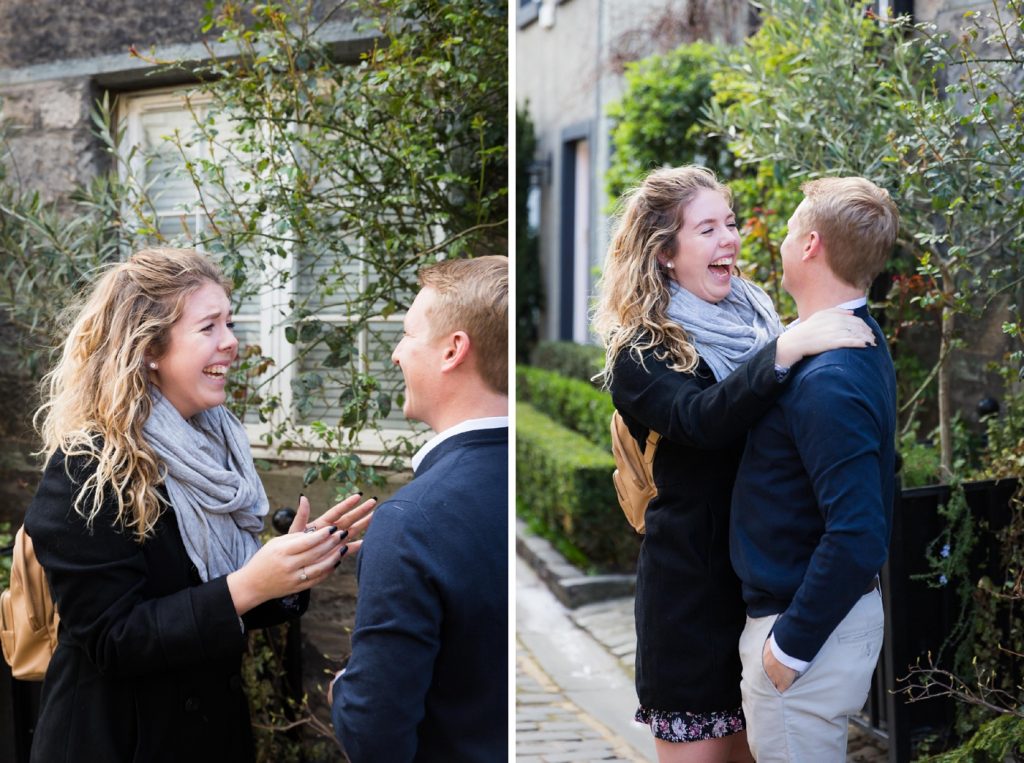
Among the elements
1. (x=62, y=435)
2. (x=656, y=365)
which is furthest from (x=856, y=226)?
→ (x=62, y=435)

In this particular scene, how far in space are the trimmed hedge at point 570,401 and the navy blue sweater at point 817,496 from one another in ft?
13.5

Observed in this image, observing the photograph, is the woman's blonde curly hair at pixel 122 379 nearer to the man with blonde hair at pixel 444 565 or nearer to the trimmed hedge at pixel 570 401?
the man with blonde hair at pixel 444 565

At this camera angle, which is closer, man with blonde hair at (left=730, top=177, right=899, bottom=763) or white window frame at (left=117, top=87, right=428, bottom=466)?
man with blonde hair at (left=730, top=177, right=899, bottom=763)

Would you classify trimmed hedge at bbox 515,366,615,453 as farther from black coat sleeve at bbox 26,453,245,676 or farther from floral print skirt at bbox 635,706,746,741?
black coat sleeve at bbox 26,453,245,676

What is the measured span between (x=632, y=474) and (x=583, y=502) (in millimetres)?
3510

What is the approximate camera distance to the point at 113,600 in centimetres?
242

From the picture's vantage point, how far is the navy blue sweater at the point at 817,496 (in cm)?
219

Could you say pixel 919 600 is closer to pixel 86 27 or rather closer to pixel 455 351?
pixel 455 351

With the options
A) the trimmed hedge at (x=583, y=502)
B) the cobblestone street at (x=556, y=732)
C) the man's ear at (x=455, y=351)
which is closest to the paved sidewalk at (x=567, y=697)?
the cobblestone street at (x=556, y=732)

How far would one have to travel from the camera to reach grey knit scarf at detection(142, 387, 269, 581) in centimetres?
258

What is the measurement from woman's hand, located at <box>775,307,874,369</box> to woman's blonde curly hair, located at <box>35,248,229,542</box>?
138 cm

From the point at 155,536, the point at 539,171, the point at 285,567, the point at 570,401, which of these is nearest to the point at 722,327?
the point at 285,567

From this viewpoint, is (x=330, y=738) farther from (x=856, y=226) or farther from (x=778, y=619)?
(x=856, y=226)

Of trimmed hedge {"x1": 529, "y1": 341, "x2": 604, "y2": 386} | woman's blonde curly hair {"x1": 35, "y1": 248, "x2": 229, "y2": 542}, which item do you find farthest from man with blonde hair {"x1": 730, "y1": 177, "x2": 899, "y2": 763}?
trimmed hedge {"x1": 529, "y1": 341, "x2": 604, "y2": 386}
